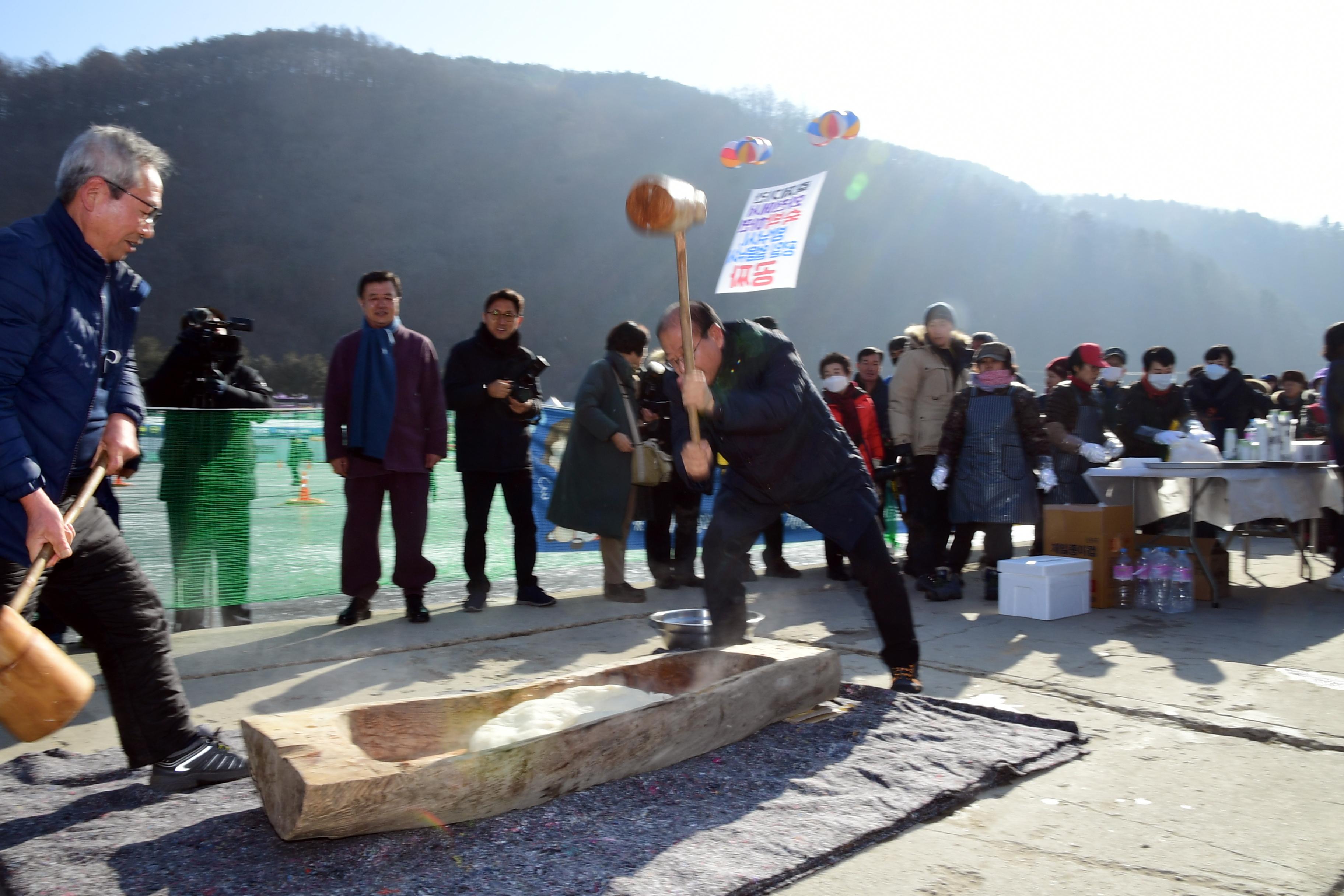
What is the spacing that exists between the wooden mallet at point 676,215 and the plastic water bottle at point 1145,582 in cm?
393

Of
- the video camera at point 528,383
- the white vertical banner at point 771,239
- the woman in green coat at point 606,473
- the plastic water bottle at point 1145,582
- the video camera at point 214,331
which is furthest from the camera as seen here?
the white vertical banner at point 771,239

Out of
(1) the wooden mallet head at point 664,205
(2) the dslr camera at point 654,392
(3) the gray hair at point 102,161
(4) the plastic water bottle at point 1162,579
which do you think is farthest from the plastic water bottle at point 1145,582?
(3) the gray hair at point 102,161

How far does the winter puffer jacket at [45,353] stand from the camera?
2.53 m

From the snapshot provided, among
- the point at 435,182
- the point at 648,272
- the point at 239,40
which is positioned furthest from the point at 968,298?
the point at 239,40

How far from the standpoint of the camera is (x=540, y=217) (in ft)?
327

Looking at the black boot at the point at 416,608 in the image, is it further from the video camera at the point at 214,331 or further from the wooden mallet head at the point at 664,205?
the wooden mallet head at the point at 664,205

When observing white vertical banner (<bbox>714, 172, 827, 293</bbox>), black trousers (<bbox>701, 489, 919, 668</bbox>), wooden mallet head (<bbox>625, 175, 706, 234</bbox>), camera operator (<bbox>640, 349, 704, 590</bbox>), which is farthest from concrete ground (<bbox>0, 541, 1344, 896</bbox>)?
white vertical banner (<bbox>714, 172, 827, 293</bbox>)

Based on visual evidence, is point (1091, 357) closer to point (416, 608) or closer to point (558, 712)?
point (416, 608)

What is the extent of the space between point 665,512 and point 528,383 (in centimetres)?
141

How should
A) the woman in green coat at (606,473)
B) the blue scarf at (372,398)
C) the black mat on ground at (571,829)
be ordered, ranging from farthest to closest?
the woman in green coat at (606,473), the blue scarf at (372,398), the black mat on ground at (571,829)

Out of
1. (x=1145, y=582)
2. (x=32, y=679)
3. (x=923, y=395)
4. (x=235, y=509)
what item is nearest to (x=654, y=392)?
(x=923, y=395)

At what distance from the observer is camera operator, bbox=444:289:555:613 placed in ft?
19.3

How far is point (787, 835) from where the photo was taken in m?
2.57

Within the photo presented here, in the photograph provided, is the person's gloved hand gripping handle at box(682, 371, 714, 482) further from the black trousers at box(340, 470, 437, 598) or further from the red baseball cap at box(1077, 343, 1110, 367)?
the red baseball cap at box(1077, 343, 1110, 367)
